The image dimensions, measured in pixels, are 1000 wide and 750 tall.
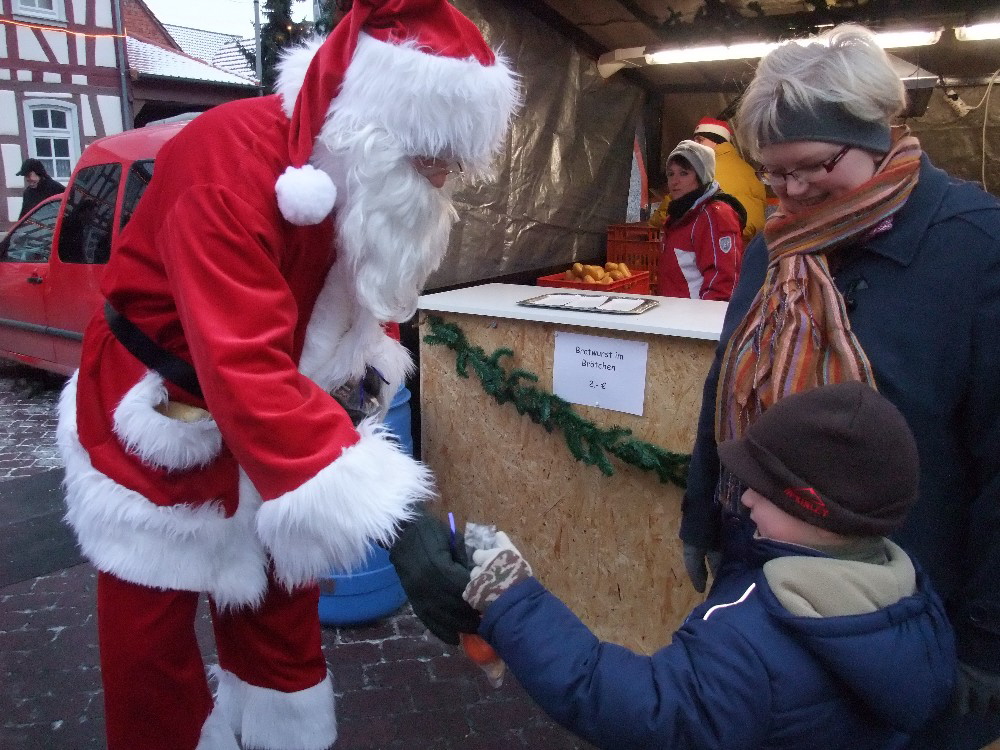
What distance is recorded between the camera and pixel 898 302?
153 cm

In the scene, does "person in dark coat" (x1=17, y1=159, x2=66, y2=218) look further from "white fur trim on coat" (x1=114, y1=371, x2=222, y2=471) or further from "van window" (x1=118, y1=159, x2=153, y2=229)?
"white fur trim on coat" (x1=114, y1=371, x2=222, y2=471)

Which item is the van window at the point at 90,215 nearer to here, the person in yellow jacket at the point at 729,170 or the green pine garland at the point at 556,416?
the green pine garland at the point at 556,416

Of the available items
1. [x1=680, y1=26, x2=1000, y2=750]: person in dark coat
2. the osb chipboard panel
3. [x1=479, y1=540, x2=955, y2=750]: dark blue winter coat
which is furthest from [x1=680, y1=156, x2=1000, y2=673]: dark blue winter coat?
the osb chipboard panel

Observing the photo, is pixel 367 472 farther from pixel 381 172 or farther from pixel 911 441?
pixel 911 441

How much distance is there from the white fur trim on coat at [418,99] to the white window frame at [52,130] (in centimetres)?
1534

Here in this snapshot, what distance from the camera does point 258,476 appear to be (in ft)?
4.53

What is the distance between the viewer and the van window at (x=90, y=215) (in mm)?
5363

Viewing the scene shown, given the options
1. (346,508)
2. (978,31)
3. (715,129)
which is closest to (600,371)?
(346,508)

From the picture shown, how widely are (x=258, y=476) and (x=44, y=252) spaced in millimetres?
6445

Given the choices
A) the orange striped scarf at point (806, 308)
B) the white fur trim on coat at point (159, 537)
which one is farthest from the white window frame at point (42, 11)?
the orange striped scarf at point (806, 308)

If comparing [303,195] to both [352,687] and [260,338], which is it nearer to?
[260,338]

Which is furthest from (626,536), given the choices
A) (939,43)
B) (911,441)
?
(939,43)

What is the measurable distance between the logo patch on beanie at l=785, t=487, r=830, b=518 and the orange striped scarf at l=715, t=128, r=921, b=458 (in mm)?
507

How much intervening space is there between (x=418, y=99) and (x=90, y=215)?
16.9ft
